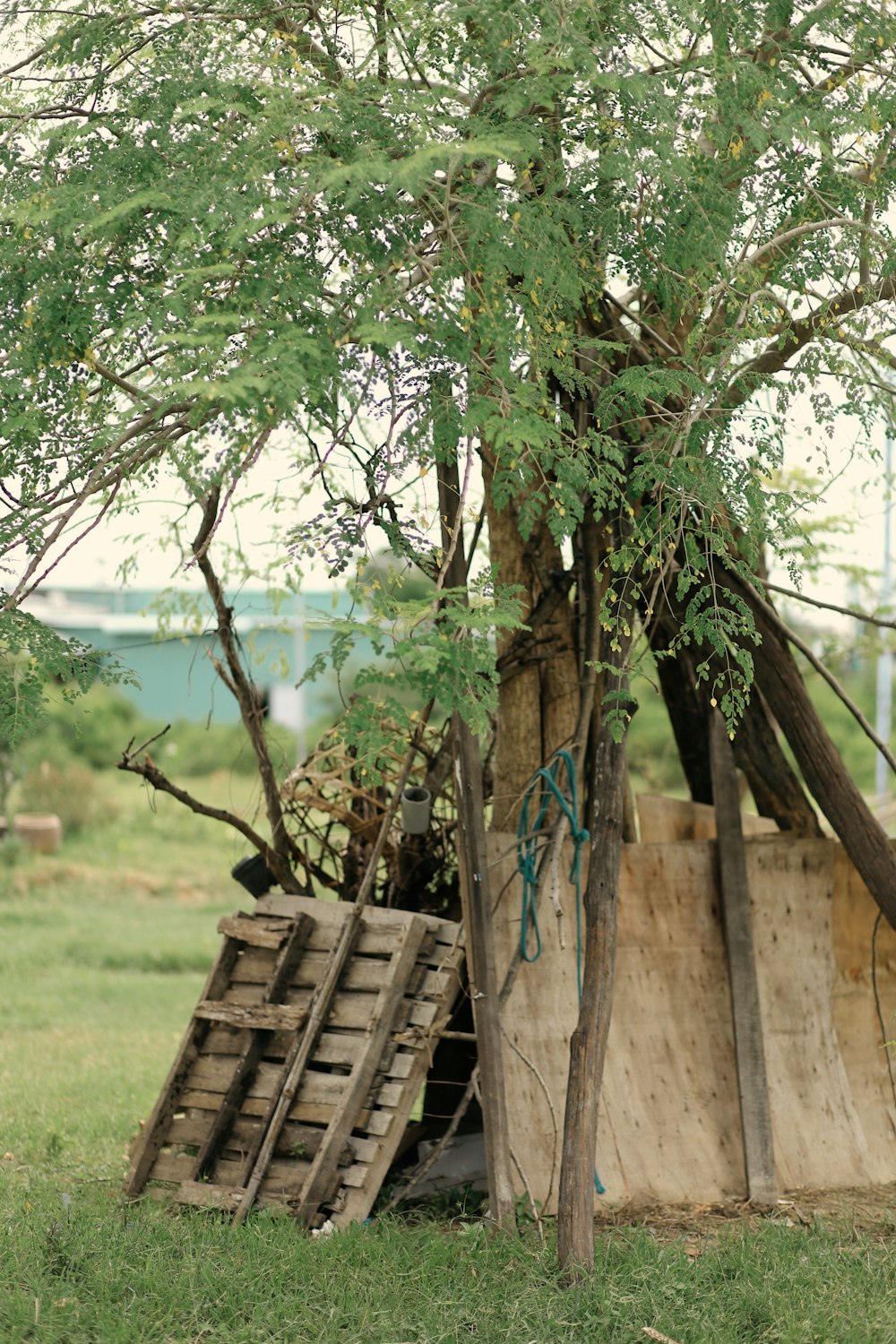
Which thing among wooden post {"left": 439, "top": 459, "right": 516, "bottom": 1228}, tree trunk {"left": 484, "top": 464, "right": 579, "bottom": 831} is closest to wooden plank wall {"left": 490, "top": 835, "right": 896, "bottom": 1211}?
wooden post {"left": 439, "top": 459, "right": 516, "bottom": 1228}

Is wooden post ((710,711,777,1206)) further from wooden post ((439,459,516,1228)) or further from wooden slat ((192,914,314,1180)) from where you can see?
wooden slat ((192,914,314,1180))

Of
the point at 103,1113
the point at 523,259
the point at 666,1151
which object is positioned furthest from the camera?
the point at 103,1113

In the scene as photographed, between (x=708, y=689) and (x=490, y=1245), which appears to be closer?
(x=490, y=1245)

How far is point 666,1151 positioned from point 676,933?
0.96 metres

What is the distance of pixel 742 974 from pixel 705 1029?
11.8 inches

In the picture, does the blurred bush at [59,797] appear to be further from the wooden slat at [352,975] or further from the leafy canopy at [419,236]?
the leafy canopy at [419,236]

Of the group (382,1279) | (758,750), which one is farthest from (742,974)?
(382,1279)

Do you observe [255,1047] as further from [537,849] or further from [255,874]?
[537,849]

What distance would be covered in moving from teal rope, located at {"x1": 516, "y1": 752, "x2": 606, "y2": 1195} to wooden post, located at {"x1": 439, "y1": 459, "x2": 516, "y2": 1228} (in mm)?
255

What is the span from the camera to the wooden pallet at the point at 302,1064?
18.0 feet

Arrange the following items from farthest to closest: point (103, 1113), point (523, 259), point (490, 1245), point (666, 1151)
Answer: point (103, 1113)
point (666, 1151)
point (490, 1245)
point (523, 259)

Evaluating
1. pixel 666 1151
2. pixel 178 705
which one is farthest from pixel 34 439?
pixel 178 705

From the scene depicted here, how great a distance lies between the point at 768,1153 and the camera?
6062 mm

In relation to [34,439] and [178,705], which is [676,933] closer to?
[34,439]
